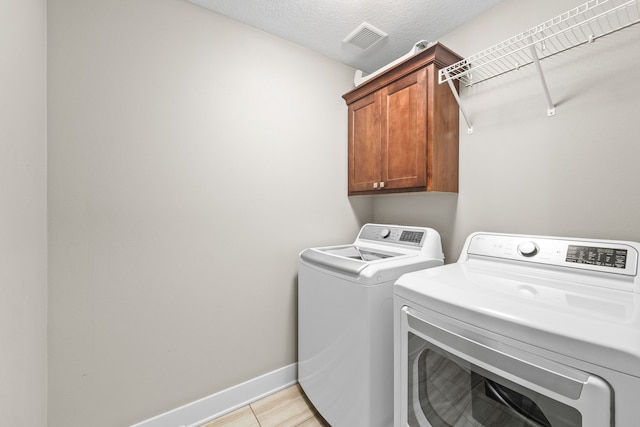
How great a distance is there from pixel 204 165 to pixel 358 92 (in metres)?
1.29

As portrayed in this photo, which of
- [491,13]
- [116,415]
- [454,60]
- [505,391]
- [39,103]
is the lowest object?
[116,415]

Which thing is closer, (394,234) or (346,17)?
(346,17)

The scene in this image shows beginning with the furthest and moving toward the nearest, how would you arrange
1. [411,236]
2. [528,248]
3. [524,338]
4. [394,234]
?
1. [394,234]
2. [411,236]
3. [528,248]
4. [524,338]

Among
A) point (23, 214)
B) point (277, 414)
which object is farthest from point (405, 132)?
point (277, 414)

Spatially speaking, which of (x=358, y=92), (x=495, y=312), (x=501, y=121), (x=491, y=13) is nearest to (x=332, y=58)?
(x=358, y=92)

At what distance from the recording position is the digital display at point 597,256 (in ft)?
3.17

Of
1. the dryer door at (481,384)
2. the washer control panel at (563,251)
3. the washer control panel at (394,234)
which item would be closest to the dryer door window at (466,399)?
the dryer door at (481,384)

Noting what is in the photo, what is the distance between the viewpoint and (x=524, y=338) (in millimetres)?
658

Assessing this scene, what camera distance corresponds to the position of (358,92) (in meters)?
1.95

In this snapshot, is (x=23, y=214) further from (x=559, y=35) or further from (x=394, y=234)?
(x=559, y=35)

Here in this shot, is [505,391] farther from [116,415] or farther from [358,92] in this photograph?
[358,92]

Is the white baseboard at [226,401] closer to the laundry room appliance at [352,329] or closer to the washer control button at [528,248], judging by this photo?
the laundry room appliance at [352,329]

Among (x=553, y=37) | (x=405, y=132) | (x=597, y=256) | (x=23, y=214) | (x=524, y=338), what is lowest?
(x=524, y=338)

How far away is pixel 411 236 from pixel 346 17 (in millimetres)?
1477
